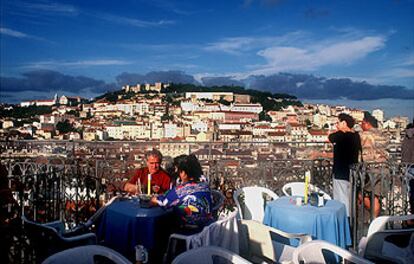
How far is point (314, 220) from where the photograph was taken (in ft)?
12.8

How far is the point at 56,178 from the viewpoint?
4418mm

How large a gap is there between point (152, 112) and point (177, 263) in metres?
22.3

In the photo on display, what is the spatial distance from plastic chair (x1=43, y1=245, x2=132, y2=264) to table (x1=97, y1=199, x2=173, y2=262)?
1.48 meters

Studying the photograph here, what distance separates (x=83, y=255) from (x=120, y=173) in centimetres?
390

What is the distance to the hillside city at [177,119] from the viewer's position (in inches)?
398

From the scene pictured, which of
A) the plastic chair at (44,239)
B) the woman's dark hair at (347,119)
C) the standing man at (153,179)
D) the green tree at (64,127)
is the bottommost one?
the plastic chair at (44,239)

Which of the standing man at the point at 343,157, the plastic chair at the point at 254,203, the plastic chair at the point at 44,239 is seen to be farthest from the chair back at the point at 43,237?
the standing man at the point at 343,157

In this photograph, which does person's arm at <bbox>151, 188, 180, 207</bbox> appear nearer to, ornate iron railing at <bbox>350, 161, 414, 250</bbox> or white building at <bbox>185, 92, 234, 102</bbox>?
ornate iron railing at <bbox>350, 161, 414, 250</bbox>

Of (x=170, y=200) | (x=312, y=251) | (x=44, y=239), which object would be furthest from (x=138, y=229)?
(x=312, y=251)

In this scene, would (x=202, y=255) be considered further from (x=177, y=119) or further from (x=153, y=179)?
(x=177, y=119)

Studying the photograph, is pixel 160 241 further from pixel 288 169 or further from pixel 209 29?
pixel 209 29

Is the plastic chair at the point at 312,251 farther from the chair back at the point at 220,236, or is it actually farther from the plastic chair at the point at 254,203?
the plastic chair at the point at 254,203

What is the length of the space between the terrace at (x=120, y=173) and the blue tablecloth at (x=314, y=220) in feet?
1.98

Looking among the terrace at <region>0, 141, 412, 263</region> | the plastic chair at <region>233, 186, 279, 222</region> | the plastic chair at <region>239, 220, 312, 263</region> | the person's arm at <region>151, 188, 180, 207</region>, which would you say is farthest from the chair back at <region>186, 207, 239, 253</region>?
the plastic chair at <region>233, 186, 279, 222</region>
